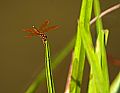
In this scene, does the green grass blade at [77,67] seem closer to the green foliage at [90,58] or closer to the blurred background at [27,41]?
the green foliage at [90,58]

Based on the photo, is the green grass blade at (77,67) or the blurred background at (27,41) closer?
the green grass blade at (77,67)

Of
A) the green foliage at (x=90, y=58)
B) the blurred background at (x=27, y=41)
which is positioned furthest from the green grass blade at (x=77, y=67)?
the blurred background at (x=27, y=41)

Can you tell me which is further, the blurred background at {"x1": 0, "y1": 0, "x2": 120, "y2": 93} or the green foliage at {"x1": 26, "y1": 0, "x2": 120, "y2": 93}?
the blurred background at {"x1": 0, "y1": 0, "x2": 120, "y2": 93}

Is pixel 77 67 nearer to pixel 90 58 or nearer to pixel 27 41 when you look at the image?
pixel 90 58

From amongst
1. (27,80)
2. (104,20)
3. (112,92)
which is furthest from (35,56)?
(112,92)

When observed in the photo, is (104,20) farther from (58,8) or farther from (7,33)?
(7,33)

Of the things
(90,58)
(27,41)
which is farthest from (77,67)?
(27,41)

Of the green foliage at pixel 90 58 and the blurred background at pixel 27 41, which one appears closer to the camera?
the green foliage at pixel 90 58

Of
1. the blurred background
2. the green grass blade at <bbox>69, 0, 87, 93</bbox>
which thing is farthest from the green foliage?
the blurred background

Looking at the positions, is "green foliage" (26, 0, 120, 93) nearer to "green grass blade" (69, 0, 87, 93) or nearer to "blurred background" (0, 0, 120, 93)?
"green grass blade" (69, 0, 87, 93)
